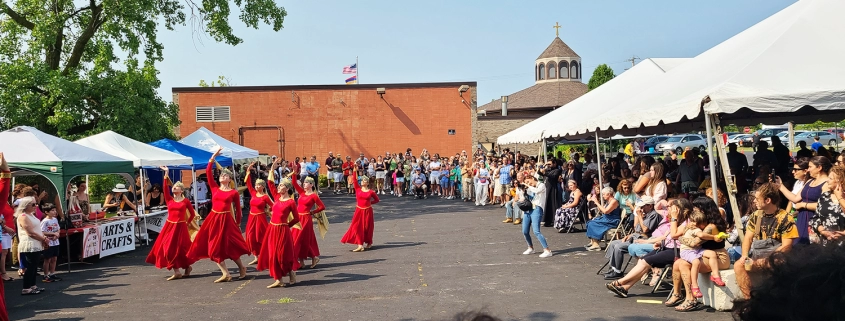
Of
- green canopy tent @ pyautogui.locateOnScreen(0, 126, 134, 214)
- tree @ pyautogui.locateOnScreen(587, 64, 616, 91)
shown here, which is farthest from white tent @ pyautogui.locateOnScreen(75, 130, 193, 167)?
Answer: tree @ pyautogui.locateOnScreen(587, 64, 616, 91)

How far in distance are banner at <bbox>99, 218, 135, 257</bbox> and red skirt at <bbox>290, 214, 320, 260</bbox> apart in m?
4.98

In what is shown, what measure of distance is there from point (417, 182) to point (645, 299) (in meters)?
20.8

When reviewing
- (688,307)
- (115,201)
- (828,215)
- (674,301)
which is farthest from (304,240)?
(115,201)

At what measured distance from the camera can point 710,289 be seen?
8062 millimetres

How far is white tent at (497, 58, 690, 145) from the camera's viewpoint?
15.3 meters

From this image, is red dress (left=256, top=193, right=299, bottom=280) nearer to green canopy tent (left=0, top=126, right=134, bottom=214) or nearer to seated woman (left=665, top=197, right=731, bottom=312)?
green canopy tent (left=0, top=126, right=134, bottom=214)

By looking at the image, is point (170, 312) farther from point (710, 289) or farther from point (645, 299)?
point (710, 289)

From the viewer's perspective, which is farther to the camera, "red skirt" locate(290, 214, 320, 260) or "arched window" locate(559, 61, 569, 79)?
"arched window" locate(559, 61, 569, 79)

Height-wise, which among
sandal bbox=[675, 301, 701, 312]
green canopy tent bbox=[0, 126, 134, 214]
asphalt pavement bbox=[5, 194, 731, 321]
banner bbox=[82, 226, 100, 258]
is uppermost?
green canopy tent bbox=[0, 126, 134, 214]

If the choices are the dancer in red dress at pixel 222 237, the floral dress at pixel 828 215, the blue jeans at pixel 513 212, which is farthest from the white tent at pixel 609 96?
the dancer in red dress at pixel 222 237

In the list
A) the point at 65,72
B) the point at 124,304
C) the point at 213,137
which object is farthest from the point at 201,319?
the point at 213,137

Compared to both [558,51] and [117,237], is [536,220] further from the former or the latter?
[558,51]

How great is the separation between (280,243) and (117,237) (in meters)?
6.50

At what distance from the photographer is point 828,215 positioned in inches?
294
